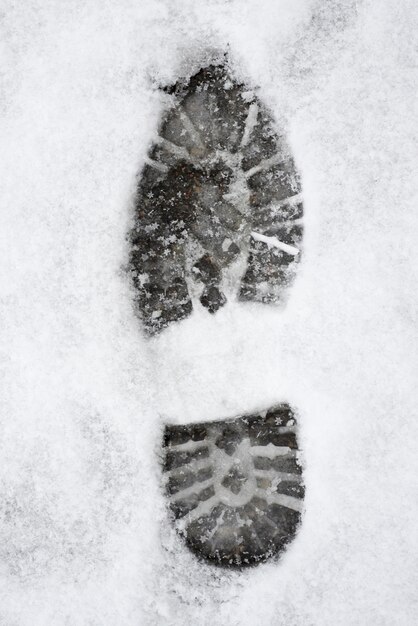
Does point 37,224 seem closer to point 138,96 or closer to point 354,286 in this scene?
point 138,96

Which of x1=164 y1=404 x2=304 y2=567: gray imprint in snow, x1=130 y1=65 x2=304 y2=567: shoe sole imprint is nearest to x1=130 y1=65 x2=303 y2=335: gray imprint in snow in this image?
x1=130 y1=65 x2=304 y2=567: shoe sole imprint

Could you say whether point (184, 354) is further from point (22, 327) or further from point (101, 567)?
point (101, 567)

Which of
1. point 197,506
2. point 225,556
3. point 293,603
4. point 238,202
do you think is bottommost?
point 293,603

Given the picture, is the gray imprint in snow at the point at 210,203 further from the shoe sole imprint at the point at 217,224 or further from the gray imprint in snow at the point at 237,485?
the gray imprint in snow at the point at 237,485

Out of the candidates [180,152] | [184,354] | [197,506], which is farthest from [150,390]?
[180,152]

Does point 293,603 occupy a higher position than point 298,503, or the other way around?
point 298,503

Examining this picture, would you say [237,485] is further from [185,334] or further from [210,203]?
[210,203]

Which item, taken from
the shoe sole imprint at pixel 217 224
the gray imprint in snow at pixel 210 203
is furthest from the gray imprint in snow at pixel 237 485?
the gray imprint in snow at pixel 210 203

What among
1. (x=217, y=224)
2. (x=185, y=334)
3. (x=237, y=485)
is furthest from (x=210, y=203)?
(x=237, y=485)
